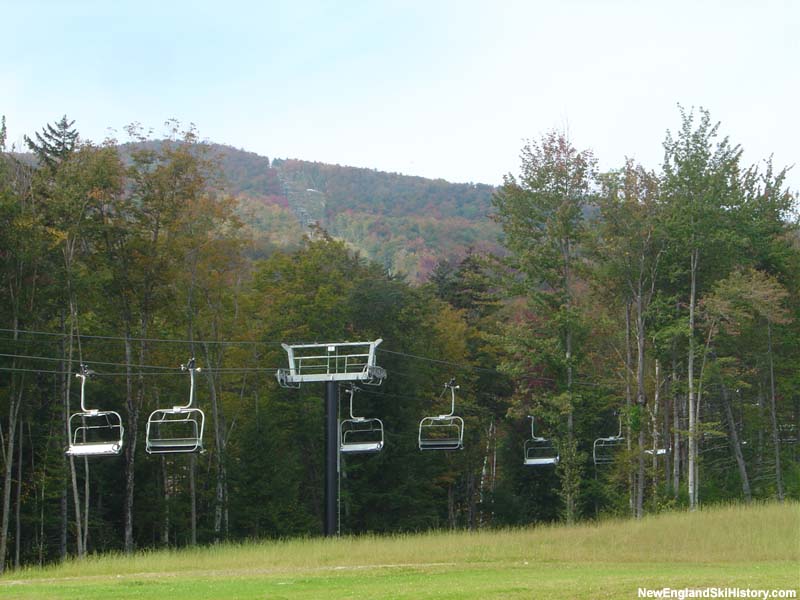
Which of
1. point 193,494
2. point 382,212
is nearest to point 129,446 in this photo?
point 193,494

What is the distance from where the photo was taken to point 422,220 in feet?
522

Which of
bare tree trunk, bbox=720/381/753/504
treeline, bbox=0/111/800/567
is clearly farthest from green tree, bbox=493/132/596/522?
bare tree trunk, bbox=720/381/753/504

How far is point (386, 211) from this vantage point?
605 feet

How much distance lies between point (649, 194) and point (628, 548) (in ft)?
62.1

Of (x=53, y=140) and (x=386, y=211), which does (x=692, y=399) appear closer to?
(x=53, y=140)

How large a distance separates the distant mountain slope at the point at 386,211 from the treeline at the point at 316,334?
228 feet

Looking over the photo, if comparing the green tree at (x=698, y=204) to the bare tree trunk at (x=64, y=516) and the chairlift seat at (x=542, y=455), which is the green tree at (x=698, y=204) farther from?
the bare tree trunk at (x=64, y=516)

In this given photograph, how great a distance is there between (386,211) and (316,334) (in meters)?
135

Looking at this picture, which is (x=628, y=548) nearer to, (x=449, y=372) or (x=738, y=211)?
(x=738, y=211)

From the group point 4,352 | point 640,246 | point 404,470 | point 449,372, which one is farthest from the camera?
point 449,372

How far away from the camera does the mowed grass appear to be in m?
19.1

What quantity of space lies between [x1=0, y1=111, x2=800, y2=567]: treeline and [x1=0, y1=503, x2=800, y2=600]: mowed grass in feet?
33.5

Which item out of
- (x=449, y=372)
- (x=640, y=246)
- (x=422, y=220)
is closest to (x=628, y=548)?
(x=640, y=246)

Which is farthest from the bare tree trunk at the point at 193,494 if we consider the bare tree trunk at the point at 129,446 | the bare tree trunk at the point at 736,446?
the bare tree trunk at the point at 736,446
